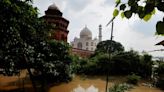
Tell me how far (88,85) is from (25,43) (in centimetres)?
959

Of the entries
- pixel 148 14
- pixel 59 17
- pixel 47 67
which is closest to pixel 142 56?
pixel 59 17

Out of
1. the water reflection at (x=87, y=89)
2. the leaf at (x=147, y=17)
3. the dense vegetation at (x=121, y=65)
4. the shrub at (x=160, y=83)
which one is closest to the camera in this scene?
the leaf at (x=147, y=17)

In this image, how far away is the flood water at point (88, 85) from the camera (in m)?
22.8

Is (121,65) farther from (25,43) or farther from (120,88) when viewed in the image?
(25,43)

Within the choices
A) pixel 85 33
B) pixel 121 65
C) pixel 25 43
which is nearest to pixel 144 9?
pixel 25 43

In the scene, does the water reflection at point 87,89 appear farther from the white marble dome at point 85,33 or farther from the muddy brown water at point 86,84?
the white marble dome at point 85,33

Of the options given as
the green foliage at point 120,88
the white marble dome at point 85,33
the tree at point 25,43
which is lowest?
the green foliage at point 120,88

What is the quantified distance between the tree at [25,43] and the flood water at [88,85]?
5.20 ft

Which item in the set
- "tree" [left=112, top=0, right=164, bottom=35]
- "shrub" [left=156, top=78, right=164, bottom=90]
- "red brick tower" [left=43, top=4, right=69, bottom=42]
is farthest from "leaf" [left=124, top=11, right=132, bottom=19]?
"red brick tower" [left=43, top=4, right=69, bottom=42]

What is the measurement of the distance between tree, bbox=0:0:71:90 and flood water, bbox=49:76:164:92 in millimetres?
1584

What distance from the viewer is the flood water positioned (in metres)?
22.8

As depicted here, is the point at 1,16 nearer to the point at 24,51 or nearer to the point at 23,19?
the point at 23,19

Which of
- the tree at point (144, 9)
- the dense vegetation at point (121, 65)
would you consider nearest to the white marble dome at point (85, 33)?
the dense vegetation at point (121, 65)

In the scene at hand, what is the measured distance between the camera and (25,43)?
16.5 meters
